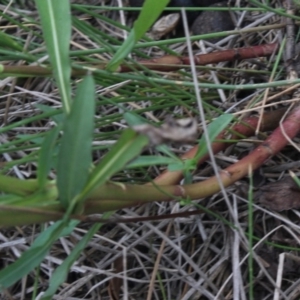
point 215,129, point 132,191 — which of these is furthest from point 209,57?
point 132,191

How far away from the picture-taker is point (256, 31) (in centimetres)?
108

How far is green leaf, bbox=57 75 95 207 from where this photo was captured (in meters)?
0.59

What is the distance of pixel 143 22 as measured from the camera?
0.75 m

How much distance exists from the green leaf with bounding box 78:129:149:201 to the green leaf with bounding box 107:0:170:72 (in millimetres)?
232

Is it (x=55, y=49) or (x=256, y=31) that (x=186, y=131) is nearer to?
(x=55, y=49)

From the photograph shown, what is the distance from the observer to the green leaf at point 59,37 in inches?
28.0

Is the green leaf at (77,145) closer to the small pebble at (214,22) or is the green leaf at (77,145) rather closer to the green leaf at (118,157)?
the green leaf at (118,157)

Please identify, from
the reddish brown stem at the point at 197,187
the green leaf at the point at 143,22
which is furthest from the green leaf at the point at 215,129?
the green leaf at the point at 143,22

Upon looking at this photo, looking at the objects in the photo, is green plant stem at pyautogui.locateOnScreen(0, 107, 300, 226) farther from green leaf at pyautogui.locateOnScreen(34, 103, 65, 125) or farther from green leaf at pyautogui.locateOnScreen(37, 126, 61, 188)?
green leaf at pyautogui.locateOnScreen(34, 103, 65, 125)

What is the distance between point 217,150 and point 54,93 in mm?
391

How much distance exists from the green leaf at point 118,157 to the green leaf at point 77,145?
11 mm

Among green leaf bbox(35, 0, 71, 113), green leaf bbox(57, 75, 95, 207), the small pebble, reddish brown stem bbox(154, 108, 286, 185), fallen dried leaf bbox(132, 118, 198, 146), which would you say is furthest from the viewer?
the small pebble

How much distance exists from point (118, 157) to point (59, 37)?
0.84 feet

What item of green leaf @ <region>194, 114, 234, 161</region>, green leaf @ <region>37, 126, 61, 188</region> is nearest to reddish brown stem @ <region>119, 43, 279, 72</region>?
green leaf @ <region>194, 114, 234, 161</region>
